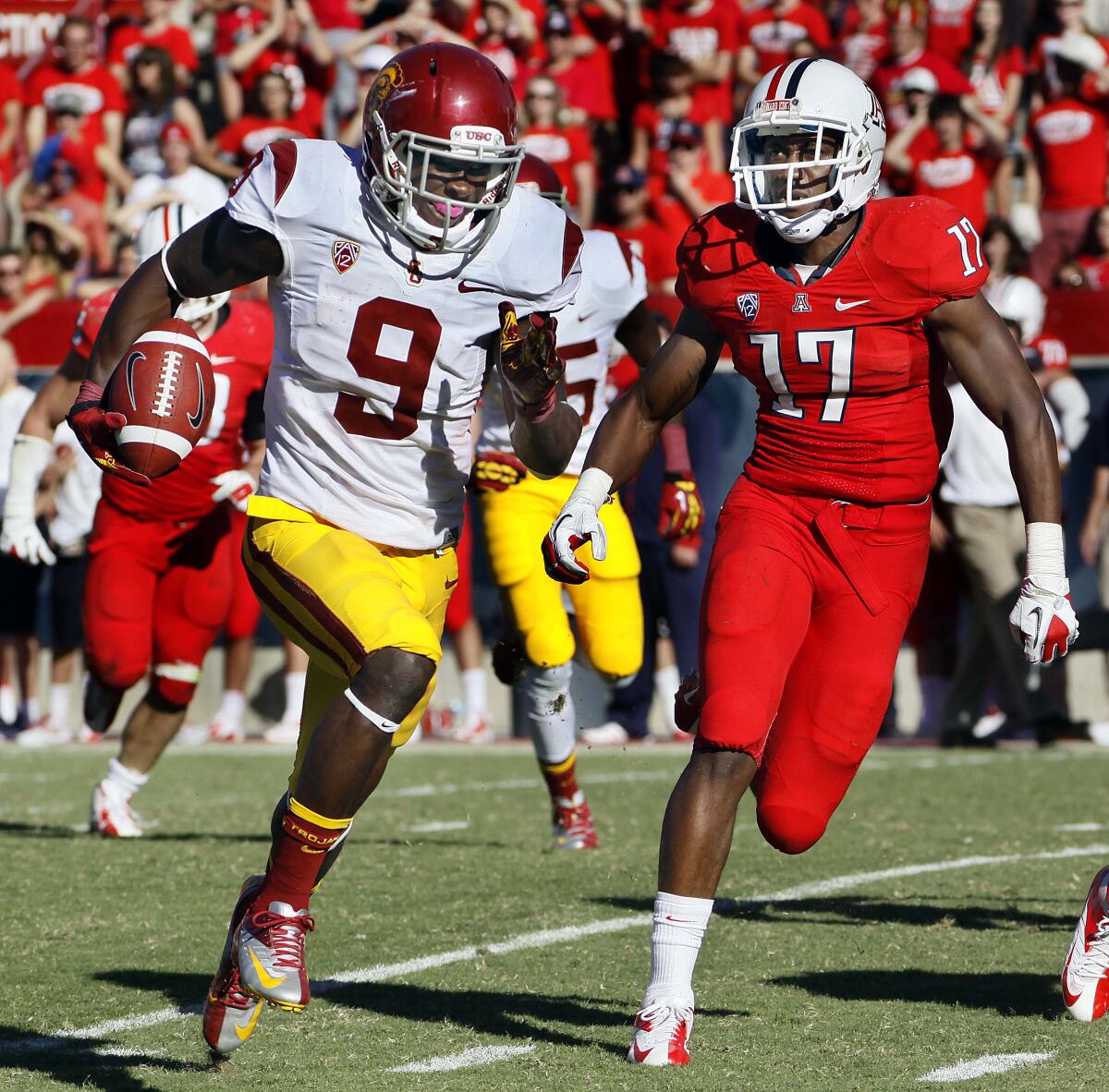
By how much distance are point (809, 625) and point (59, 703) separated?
22.5ft

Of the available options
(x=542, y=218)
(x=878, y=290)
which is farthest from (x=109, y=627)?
(x=878, y=290)

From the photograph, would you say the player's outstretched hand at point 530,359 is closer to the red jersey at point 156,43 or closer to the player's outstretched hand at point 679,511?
the player's outstretched hand at point 679,511

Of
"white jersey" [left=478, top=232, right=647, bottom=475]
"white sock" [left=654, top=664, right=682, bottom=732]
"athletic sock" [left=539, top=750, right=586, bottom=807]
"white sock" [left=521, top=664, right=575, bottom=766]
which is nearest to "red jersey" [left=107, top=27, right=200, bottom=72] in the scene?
"white sock" [left=654, top=664, right=682, bottom=732]

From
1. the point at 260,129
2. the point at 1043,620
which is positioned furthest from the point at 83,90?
the point at 1043,620

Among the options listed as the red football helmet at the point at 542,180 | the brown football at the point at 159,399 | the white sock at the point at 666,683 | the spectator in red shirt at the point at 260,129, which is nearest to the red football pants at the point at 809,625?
the brown football at the point at 159,399

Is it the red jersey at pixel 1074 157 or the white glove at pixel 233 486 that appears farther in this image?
the red jersey at pixel 1074 157

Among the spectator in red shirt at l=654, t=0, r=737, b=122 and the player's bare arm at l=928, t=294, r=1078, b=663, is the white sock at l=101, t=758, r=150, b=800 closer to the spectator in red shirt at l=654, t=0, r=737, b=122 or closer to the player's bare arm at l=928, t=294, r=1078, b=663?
the player's bare arm at l=928, t=294, r=1078, b=663

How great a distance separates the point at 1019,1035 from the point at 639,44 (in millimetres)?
8904

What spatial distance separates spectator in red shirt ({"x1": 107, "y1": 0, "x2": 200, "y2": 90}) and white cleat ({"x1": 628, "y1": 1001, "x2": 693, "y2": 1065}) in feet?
32.3

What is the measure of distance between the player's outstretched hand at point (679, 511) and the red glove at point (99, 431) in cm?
152

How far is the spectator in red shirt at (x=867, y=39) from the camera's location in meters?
10.8

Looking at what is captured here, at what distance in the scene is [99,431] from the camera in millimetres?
3609

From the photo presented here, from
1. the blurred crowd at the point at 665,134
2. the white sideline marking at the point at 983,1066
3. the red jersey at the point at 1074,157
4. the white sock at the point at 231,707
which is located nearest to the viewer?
the white sideline marking at the point at 983,1066

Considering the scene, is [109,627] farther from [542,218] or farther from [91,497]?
[91,497]
